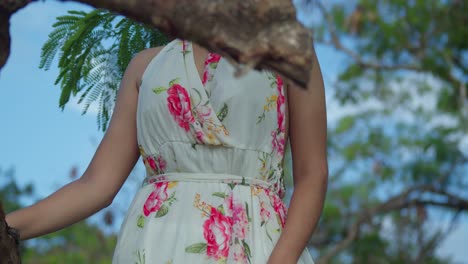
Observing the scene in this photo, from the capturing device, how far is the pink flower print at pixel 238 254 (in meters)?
1.95

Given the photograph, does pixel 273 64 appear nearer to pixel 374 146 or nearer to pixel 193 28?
pixel 193 28

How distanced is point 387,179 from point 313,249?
8.40ft

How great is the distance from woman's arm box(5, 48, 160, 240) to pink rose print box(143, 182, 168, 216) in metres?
0.18

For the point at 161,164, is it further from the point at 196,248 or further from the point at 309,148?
the point at 309,148

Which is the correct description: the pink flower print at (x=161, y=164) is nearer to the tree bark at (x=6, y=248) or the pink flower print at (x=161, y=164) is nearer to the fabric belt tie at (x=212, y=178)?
the fabric belt tie at (x=212, y=178)

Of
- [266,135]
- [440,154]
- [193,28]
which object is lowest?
[193,28]

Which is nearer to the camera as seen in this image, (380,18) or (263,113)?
(263,113)

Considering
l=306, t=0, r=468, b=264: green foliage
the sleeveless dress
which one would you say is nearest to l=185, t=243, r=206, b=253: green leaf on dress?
Answer: the sleeveless dress

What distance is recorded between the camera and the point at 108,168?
2223 millimetres

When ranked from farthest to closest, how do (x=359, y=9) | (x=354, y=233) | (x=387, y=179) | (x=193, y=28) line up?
(x=387, y=179) < (x=359, y=9) < (x=354, y=233) < (x=193, y=28)

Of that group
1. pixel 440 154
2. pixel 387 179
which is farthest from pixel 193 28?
pixel 387 179

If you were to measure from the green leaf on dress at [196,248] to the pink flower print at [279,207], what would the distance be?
22 cm

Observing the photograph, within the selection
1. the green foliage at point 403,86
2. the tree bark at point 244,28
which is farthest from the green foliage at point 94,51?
the green foliage at point 403,86

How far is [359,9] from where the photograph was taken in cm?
1077
